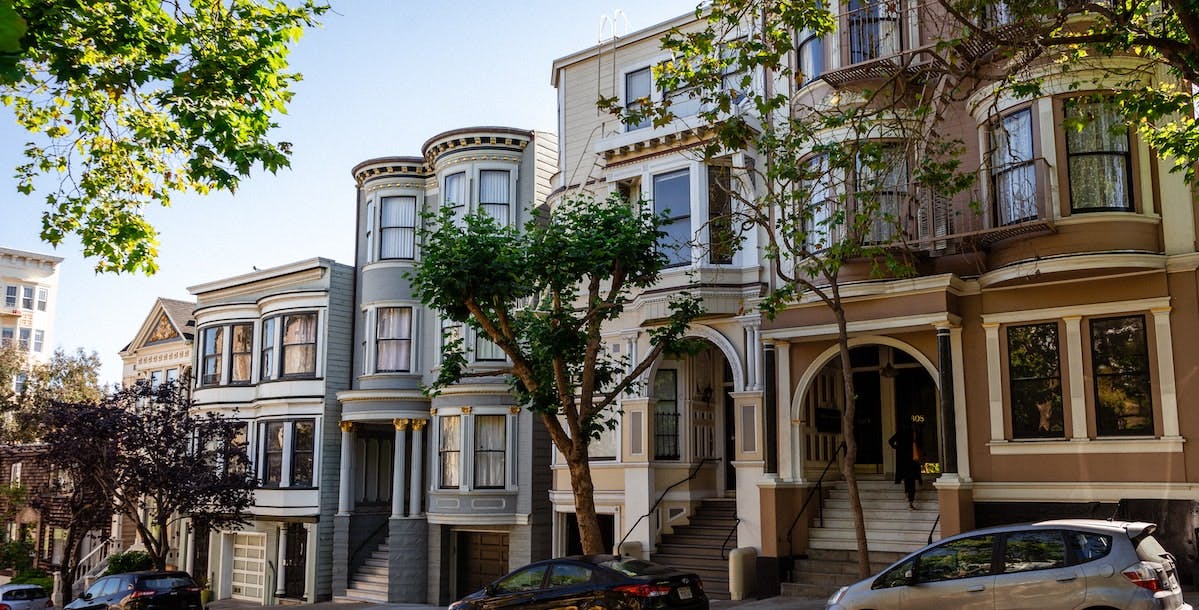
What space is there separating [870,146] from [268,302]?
2321cm

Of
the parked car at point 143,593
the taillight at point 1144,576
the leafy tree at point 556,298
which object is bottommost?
the parked car at point 143,593

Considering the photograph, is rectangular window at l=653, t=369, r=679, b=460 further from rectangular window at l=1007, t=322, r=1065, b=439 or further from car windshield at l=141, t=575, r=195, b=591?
car windshield at l=141, t=575, r=195, b=591

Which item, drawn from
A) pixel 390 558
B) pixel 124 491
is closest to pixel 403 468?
pixel 390 558

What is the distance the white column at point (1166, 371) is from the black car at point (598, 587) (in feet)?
26.4

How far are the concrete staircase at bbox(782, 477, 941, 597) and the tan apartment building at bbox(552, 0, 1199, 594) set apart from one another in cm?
5

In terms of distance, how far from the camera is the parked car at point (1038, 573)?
421 inches

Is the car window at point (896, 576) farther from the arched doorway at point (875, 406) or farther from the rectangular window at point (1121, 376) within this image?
the arched doorway at point (875, 406)

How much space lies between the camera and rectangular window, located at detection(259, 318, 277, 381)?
32.2 meters

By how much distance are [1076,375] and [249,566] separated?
83.6 feet

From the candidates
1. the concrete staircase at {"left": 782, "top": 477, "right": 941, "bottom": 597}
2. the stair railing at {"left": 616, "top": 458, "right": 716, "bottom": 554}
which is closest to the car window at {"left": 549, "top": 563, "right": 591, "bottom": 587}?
the concrete staircase at {"left": 782, "top": 477, "right": 941, "bottom": 597}

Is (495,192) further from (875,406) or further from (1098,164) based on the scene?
(1098,164)

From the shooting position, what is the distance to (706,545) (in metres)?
21.3

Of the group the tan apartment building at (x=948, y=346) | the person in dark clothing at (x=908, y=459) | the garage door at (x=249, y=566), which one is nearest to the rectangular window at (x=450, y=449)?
the tan apartment building at (x=948, y=346)

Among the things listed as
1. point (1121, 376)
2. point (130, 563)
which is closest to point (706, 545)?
point (1121, 376)
